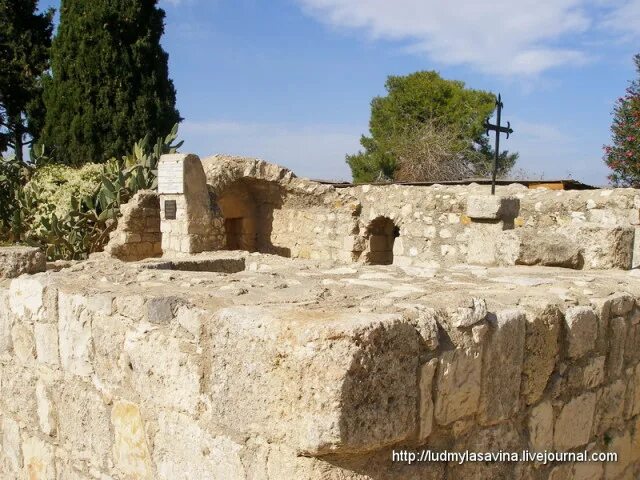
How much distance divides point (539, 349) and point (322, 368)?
3.53 feet

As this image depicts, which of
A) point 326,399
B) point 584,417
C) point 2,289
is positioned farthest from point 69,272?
point 584,417

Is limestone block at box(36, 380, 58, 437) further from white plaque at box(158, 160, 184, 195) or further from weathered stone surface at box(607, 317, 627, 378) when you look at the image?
white plaque at box(158, 160, 184, 195)

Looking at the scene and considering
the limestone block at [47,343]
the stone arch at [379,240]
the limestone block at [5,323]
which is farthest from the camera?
the stone arch at [379,240]

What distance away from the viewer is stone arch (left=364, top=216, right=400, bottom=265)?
37.0ft

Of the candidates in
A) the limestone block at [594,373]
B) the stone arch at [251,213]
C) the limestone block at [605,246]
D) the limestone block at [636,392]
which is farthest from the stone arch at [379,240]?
the limestone block at [594,373]

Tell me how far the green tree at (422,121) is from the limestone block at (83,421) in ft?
74.8

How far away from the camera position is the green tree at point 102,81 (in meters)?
15.1

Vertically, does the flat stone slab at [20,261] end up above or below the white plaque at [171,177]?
below

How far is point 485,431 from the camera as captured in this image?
90.4 inches

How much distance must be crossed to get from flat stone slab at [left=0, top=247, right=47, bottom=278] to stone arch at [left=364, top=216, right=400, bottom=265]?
7992mm

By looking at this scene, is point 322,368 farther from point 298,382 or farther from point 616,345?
point 616,345

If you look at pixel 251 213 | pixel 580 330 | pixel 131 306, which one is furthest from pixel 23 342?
pixel 251 213

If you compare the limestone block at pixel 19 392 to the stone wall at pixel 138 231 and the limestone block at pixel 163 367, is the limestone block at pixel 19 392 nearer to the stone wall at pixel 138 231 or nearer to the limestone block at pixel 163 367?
the limestone block at pixel 163 367

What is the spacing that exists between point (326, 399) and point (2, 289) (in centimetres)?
210
